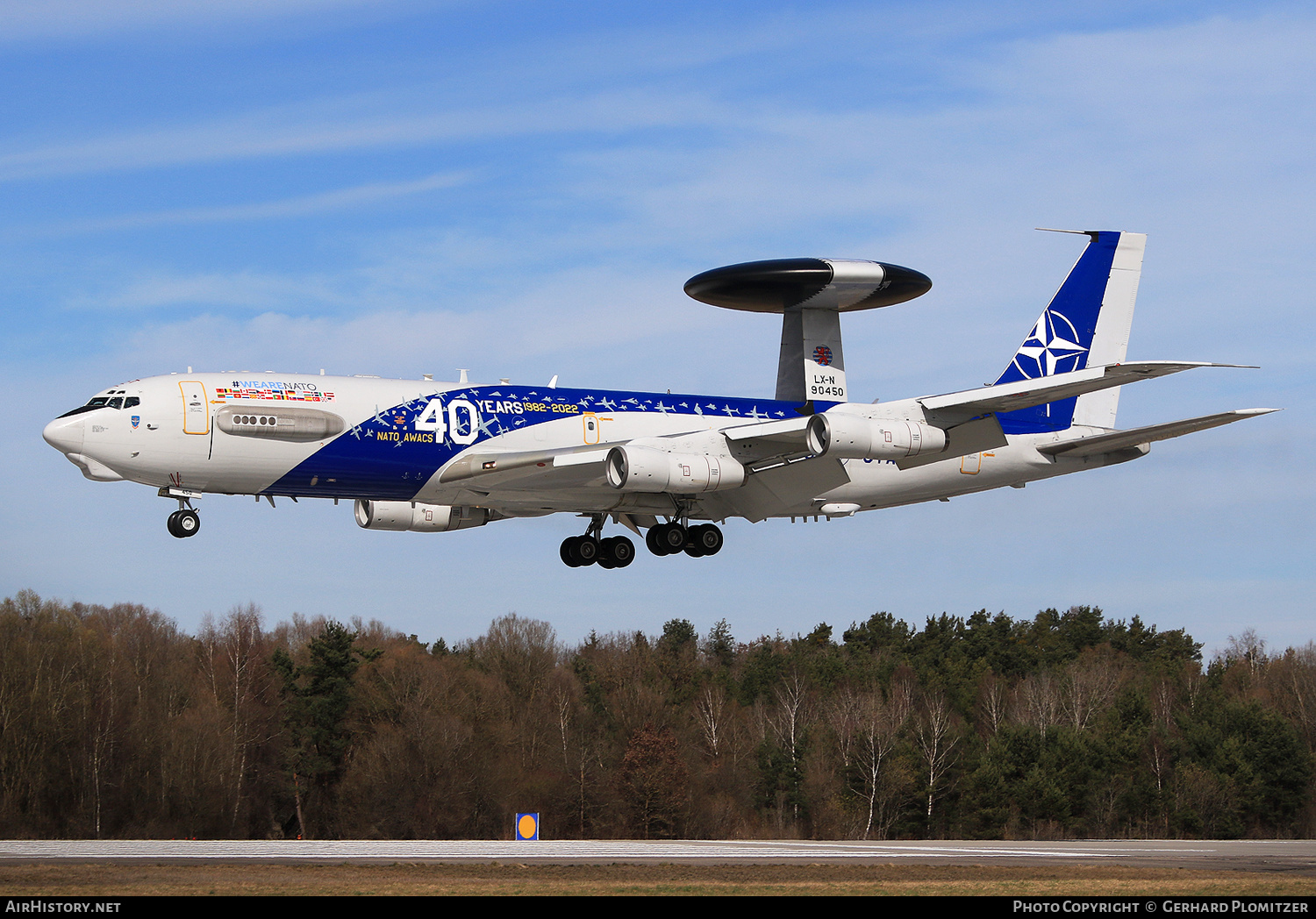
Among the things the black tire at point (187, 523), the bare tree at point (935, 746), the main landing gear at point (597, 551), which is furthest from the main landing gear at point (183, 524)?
the bare tree at point (935, 746)

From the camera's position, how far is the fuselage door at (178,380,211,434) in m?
35.1

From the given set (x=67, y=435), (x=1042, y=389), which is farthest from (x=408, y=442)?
(x=1042, y=389)

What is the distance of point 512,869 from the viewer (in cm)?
3488

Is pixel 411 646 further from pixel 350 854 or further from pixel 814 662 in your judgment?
pixel 350 854

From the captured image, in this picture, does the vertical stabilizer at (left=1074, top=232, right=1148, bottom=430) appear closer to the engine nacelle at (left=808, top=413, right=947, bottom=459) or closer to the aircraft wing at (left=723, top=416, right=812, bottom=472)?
the engine nacelle at (left=808, top=413, right=947, bottom=459)

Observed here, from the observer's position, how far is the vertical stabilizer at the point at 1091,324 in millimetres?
47938

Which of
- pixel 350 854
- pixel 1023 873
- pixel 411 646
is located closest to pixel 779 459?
pixel 1023 873

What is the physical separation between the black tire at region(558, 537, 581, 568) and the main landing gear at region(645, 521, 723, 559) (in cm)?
299

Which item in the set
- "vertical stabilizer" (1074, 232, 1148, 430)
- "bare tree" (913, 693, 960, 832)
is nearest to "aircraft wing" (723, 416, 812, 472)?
"vertical stabilizer" (1074, 232, 1148, 430)

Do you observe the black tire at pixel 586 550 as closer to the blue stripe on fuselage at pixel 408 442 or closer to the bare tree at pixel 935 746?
the blue stripe on fuselage at pixel 408 442

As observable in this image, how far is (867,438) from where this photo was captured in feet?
125

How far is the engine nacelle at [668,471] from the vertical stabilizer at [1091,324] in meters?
14.3

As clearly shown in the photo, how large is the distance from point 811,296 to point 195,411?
1842 cm

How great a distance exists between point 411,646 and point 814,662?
3587 cm
